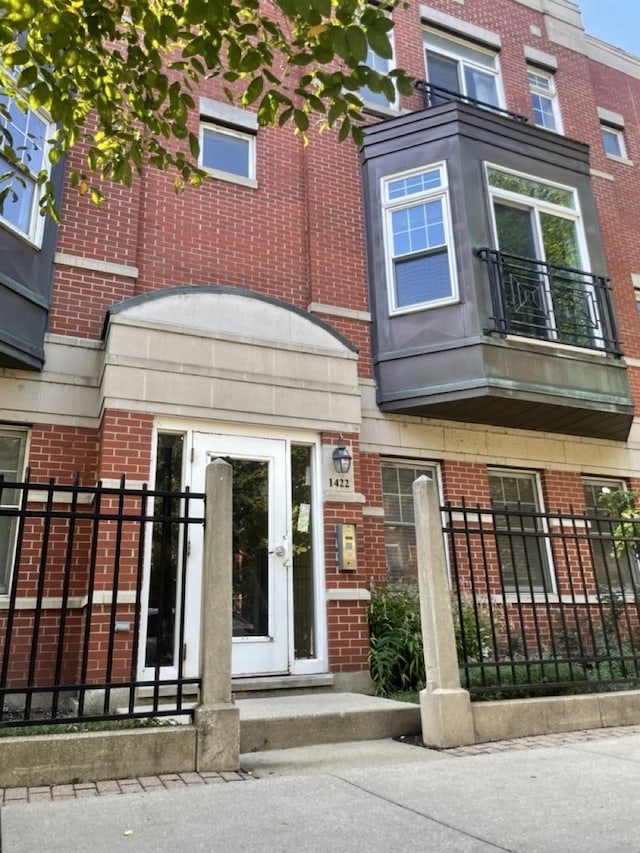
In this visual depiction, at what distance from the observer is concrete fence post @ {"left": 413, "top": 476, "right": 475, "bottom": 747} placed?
14.7ft

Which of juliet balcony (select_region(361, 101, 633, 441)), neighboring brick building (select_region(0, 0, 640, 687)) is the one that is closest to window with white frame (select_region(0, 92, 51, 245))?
neighboring brick building (select_region(0, 0, 640, 687))

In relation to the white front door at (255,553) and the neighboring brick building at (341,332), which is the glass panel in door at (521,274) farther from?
the white front door at (255,553)

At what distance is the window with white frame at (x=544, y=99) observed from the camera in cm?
1101

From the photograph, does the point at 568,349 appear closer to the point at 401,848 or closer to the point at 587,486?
the point at 587,486

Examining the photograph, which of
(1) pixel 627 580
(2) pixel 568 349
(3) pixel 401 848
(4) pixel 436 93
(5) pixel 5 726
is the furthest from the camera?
(4) pixel 436 93

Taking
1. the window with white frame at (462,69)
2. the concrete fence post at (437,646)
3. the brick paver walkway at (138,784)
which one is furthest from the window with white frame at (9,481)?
the window with white frame at (462,69)

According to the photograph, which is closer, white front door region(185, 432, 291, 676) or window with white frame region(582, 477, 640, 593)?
white front door region(185, 432, 291, 676)

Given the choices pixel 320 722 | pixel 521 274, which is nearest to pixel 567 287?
pixel 521 274

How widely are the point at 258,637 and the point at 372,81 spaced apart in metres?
4.72

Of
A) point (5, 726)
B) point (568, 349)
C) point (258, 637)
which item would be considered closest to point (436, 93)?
point (568, 349)

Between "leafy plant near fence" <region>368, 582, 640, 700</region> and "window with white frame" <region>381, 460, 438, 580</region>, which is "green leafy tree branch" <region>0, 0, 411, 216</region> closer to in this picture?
"leafy plant near fence" <region>368, 582, 640, 700</region>

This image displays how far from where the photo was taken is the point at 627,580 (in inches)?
354

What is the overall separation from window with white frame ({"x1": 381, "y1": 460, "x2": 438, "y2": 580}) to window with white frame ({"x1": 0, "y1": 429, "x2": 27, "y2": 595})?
401cm

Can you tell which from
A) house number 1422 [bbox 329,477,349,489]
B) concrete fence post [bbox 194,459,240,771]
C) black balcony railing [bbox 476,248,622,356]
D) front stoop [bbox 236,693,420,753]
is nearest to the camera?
concrete fence post [bbox 194,459,240,771]
